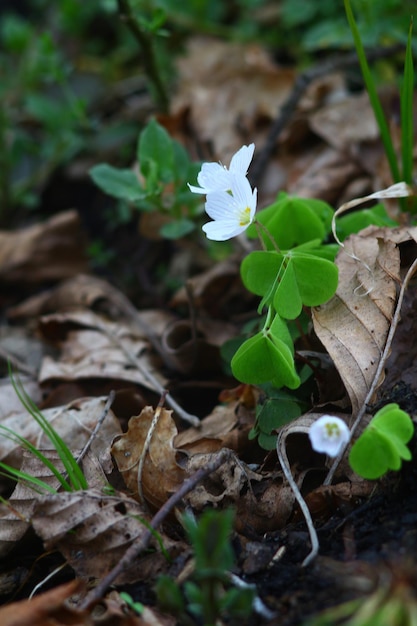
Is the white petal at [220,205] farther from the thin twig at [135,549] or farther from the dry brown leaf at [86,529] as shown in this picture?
the dry brown leaf at [86,529]

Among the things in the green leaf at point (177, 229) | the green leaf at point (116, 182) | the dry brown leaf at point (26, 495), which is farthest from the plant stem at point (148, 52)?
the dry brown leaf at point (26, 495)

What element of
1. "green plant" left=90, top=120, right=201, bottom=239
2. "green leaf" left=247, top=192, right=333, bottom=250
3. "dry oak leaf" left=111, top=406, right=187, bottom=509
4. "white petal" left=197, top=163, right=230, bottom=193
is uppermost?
"white petal" left=197, top=163, right=230, bottom=193

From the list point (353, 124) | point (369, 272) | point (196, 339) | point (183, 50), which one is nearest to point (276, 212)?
point (369, 272)

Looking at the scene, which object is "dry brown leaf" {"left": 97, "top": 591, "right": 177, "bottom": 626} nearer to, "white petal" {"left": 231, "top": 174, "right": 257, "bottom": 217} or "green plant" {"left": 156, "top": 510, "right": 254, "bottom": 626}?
"green plant" {"left": 156, "top": 510, "right": 254, "bottom": 626}

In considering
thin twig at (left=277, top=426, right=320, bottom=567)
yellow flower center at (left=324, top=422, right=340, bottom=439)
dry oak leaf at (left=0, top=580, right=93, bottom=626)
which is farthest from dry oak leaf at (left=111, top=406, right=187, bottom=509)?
yellow flower center at (left=324, top=422, right=340, bottom=439)

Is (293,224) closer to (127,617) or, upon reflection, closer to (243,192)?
(243,192)

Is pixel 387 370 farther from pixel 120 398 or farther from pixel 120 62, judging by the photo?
pixel 120 62
